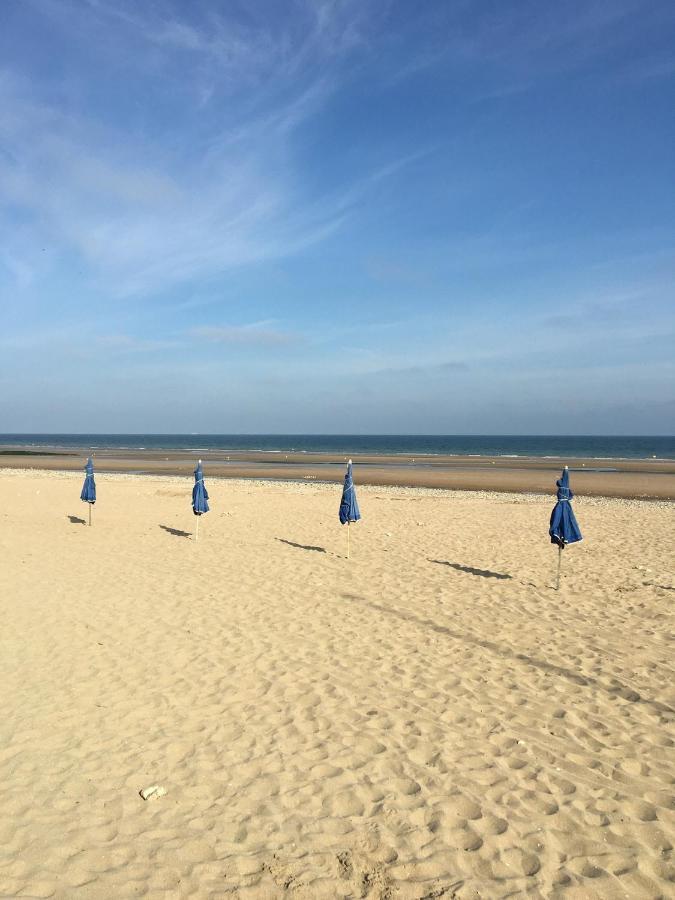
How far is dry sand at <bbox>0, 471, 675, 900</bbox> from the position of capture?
4406 millimetres

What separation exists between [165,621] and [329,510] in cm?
1364

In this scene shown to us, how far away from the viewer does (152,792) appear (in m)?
5.18

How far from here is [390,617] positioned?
10.0 meters

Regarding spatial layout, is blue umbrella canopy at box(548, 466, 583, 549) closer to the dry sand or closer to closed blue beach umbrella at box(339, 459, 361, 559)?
the dry sand

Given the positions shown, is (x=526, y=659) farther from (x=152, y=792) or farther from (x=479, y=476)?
(x=479, y=476)

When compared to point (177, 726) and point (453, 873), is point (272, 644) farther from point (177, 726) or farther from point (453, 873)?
point (453, 873)

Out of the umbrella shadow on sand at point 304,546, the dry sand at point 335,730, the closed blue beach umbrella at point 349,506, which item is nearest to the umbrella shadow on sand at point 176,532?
the umbrella shadow on sand at point 304,546

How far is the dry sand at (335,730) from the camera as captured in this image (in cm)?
441

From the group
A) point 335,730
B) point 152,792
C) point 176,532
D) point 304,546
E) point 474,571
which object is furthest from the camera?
point 176,532

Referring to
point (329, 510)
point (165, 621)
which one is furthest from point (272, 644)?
point (329, 510)

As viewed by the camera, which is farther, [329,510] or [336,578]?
[329,510]

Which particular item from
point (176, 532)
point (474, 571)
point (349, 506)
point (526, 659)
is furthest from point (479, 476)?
point (526, 659)

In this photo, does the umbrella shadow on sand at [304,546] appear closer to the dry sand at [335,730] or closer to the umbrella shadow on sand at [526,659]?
the dry sand at [335,730]

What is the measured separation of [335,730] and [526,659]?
343 cm
